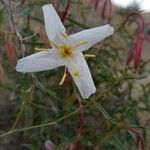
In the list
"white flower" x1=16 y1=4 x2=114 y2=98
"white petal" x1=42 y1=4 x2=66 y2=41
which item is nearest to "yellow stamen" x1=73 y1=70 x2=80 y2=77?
"white flower" x1=16 y1=4 x2=114 y2=98

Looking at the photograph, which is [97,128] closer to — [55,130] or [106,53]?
[55,130]

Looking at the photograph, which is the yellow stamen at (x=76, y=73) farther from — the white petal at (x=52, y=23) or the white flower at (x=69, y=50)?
the white petal at (x=52, y=23)

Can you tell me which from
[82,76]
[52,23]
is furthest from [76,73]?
[52,23]

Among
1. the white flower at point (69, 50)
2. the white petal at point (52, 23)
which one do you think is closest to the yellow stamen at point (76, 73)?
the white flower at point (69, 50)

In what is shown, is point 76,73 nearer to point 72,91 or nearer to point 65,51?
point 65,51

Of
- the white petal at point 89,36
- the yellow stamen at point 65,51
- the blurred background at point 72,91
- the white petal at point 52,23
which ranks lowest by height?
the blurred background at point 72,91

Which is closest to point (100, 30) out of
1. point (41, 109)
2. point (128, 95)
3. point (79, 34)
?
point (79, 34)
